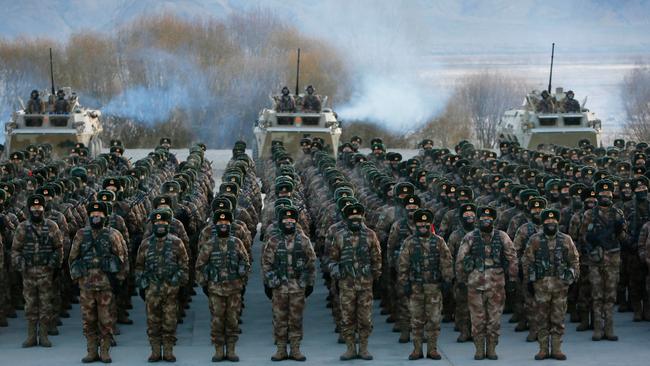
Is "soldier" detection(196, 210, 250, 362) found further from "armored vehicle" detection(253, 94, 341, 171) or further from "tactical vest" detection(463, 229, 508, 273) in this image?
"armored vehicle" detection(253, 94, 341, 171)

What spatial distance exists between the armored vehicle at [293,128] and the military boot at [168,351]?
60.8ft

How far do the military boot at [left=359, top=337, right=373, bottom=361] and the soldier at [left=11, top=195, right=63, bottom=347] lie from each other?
3.22m

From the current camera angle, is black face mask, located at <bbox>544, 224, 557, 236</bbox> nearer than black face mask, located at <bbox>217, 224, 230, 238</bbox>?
No

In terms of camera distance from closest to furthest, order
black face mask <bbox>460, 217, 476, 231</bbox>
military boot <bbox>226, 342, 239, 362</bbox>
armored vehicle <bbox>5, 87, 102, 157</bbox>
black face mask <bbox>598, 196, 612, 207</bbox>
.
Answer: military boot <bbox>226, 342, 239, 362</bbox> < black face mask <bbox>460, 217, 476, 231</bbox> < black face mask <bbox>598, 196, 612, 207</bbox> < armored vehicle <bbox>5, 87, 102, 157</bbox>

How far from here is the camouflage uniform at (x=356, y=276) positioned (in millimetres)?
17469

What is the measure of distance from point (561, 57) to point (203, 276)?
124855 millimetres

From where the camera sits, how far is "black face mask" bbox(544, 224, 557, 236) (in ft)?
57.2

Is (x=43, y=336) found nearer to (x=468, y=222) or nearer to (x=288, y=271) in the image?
(x=288, y=271)

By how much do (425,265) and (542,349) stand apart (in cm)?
141

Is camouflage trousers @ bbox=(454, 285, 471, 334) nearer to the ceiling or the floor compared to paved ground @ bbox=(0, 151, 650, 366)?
nearer to the ceiling

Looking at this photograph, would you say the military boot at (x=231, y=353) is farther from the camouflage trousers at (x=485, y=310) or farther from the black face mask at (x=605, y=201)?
the black face mask at (x=605, y=201)

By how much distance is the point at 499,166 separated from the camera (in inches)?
1025

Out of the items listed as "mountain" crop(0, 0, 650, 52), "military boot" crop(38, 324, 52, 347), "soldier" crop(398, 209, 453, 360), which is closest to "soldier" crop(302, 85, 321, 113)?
"military boot" crop(38, 324, 52, 347)

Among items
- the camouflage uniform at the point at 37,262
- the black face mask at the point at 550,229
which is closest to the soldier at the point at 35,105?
the camouflage uniform at the point at 37,262
